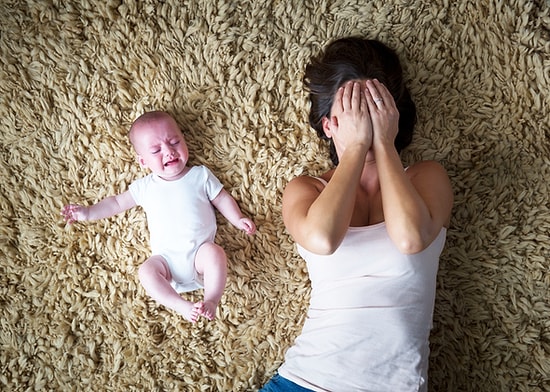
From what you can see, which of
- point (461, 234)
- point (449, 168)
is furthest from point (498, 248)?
point (449, 168)

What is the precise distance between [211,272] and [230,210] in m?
0.21

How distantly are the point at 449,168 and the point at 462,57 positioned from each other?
0.34 meters

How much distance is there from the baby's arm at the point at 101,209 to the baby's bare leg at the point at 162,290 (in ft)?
0.71

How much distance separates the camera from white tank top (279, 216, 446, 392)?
54.3 inches

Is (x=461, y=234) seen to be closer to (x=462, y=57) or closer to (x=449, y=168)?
(x=449, y=168)

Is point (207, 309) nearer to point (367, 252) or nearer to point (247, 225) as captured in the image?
point (247, 225)

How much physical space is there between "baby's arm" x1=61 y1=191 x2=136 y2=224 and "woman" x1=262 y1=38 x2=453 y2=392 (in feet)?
1.77

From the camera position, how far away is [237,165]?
1.73 metres

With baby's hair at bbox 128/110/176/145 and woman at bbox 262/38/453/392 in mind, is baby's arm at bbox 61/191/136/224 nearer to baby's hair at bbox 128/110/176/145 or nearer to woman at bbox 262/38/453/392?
baby's hair at bbox 128/110/176/145

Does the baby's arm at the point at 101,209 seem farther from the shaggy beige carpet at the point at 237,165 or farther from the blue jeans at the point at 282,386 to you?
the blue jeans at the point at 282,386

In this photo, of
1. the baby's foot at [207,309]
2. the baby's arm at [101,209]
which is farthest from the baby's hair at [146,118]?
the baby's foot at [207,309]

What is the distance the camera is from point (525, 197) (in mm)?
1631

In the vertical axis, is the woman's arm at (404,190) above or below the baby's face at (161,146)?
below

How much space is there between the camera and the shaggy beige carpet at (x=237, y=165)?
64.4 inches
